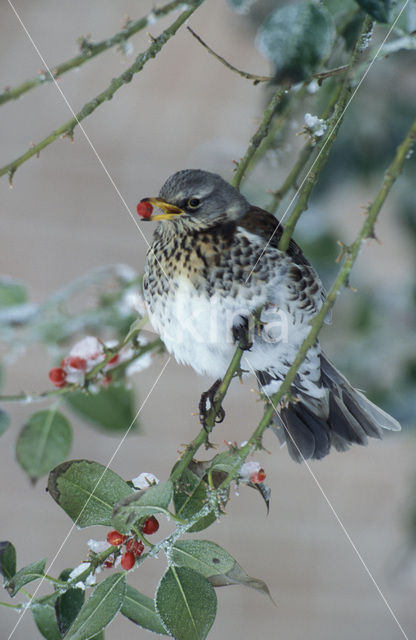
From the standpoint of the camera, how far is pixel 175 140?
1.33 metres

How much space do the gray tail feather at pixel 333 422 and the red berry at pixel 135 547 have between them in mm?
168

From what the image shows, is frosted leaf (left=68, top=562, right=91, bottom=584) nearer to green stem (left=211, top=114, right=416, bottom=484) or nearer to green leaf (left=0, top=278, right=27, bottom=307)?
green stem (left=211, top=114, right=416, bottom=484)

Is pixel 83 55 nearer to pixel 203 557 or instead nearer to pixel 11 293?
pixel 203 557

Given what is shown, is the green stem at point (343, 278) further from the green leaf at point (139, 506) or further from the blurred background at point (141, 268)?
the blurred background at point (141, 268)

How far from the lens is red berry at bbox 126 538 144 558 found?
0.92 ft

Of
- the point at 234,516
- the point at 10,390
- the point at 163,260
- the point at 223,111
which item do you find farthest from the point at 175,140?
the point at 163,260

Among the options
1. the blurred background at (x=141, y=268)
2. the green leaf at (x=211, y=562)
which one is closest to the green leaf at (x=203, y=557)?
the green leaf at (x=211, y=562)

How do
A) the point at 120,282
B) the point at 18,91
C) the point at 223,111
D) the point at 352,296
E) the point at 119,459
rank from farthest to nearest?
the point at 223,111 → the point at 119,459 → the point at 352,296 → the point at 120,282 → the point at 18,91

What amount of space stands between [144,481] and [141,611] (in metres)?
0.06

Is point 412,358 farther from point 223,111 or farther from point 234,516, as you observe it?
point 223,111

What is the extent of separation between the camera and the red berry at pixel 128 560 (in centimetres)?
27

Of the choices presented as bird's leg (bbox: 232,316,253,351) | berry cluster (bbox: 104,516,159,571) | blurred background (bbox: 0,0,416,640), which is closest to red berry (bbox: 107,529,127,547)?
berry cluster (bbox: 104,516,159,571)

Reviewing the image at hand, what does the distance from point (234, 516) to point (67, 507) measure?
0.90m

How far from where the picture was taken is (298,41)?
30 centimetres
